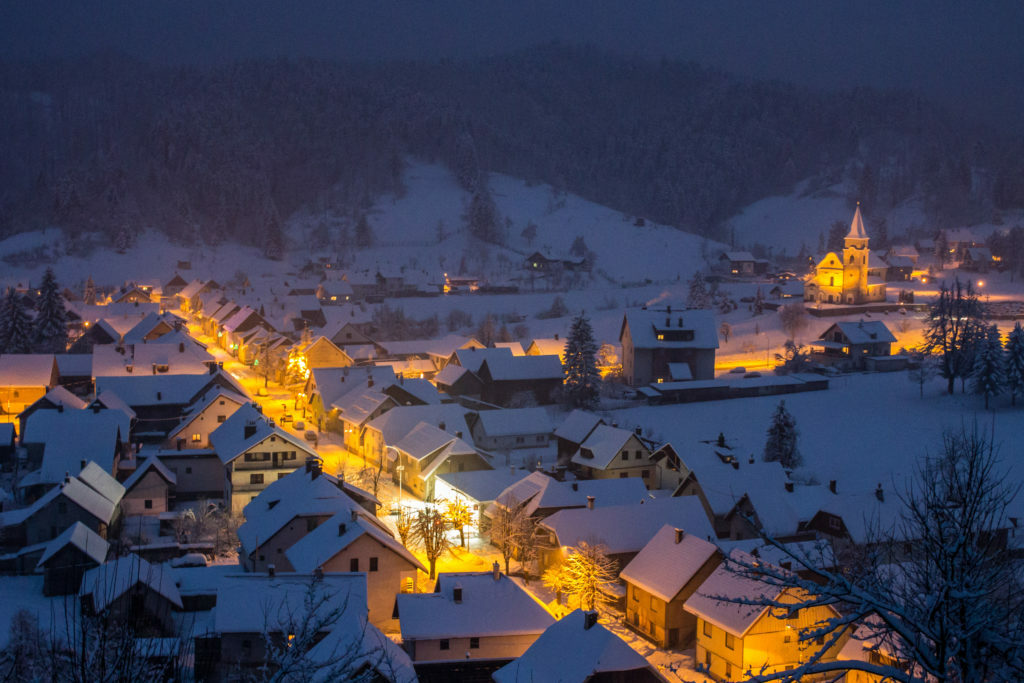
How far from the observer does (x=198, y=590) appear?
24.0 meters

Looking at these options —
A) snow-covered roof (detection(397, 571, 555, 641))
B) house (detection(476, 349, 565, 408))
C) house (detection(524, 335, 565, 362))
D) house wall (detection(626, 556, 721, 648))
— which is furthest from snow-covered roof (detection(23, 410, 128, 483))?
house (detection(524, 335, 565, 362))

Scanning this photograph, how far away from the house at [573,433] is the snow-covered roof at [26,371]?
25.7 m

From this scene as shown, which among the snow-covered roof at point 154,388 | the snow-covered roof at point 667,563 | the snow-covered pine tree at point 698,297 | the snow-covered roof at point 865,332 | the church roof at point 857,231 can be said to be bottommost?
the snow-covered roof at point 667,563

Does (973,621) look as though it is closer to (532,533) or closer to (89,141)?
(532,533)

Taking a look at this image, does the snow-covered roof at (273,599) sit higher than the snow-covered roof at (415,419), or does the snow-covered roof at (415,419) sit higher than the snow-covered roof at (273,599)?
the snow-covered roof at (415,419)

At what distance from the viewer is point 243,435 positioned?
111 ft

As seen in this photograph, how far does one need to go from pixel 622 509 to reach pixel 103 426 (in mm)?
19906

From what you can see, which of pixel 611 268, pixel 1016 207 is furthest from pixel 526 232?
pixel 1016 207

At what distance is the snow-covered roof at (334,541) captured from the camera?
24172mm

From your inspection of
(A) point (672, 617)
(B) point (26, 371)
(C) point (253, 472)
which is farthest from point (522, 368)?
(A) point (672, 617)

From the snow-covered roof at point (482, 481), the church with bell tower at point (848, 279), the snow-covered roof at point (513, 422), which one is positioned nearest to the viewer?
the snow-covered roof at point (482, 481)

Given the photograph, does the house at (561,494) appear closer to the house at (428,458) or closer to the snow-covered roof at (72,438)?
the house at (428,458)

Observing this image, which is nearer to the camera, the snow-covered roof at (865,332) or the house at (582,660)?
the house at (582,660)

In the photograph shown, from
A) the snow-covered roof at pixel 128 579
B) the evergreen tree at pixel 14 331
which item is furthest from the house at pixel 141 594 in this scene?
the evergreen tree at pixel 14 331
